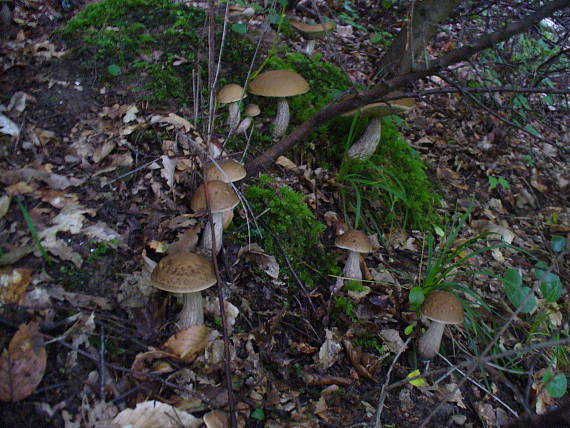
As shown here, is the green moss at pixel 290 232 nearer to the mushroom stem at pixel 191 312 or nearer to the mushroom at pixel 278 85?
the mushroom stem at pixel 191 312

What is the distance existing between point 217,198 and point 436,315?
77.0 inches

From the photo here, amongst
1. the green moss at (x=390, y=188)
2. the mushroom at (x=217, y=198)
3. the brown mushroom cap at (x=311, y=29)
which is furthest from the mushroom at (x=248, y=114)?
the brown mushroom cap at (x=311, y=29)

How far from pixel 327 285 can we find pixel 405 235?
4.45 ft

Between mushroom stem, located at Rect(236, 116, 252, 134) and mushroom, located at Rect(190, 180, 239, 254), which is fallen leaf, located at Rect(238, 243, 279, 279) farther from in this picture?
mushroom stem, located at Rect(236, 116, 252, 134)

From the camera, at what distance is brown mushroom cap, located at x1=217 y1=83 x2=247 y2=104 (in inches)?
152

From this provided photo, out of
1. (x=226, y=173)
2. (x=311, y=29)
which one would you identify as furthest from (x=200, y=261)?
(x=311, y=29)

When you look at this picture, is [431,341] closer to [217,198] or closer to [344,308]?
[344,308]

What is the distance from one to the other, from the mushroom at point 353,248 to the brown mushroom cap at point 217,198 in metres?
1.12

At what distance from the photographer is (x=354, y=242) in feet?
11.0

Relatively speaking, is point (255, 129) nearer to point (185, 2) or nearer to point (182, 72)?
point (182, 72)

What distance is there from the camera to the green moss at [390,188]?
4078 millimetres

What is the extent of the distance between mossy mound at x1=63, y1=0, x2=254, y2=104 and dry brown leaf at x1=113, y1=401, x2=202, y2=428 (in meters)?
3.01

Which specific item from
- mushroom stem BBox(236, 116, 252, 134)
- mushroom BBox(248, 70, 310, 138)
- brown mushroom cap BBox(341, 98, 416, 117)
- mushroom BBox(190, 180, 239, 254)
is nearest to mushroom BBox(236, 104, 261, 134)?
mushroom stem BBox(236, 116, 252, 134)

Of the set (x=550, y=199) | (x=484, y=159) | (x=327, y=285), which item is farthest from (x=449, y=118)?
(x=327, y=285)
